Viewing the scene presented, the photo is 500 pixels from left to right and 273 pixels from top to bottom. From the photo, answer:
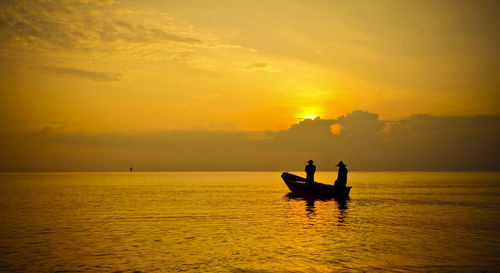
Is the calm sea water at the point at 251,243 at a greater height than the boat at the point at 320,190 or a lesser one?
lesser

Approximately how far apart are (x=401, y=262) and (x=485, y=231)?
9.02 meters

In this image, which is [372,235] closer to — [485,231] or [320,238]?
[320,238]

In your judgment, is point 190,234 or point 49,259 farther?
point 190,234

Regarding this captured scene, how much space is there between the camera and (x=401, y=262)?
11.4 metres

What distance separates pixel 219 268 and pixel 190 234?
590 cm

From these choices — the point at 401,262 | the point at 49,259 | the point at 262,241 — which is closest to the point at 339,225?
the point at 262,241

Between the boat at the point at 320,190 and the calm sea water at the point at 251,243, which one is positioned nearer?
the calm sea water at the point at 251,243

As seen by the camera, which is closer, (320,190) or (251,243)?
(251,243)

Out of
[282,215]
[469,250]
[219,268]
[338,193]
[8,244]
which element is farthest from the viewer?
[338,193]

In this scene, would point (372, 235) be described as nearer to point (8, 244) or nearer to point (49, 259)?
point (49, 259)

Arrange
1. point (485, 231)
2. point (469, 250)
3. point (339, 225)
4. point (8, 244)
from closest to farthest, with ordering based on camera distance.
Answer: point (469, 250) < point (8, 244) < point (485, 231) < point (339, 225)

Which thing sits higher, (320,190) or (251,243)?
(320,190)

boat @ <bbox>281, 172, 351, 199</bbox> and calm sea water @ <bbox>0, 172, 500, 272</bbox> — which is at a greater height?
boat @ <bbox>281, 172, 351, 199</bbox>

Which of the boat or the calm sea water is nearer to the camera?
the calm sea water
